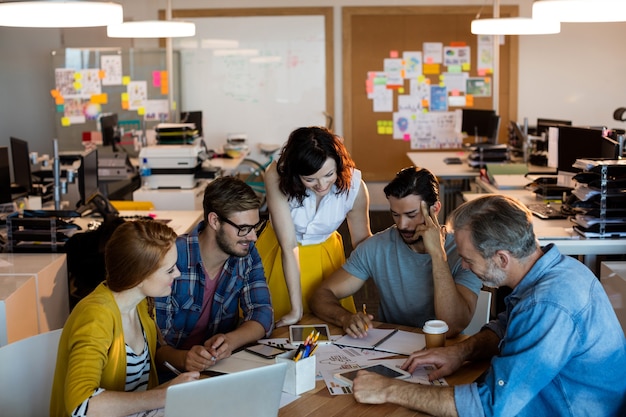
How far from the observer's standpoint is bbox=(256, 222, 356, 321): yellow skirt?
355cm

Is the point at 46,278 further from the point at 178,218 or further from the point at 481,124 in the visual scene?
the point at 481,124

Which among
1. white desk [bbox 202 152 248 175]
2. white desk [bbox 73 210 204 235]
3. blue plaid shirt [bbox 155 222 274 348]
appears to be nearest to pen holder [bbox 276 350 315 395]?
blue plaid shirt [bbox 155 222 274 348]

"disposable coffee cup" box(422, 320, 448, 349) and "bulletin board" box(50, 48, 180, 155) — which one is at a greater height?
"bulletin board" box(50, 48, 180, 155)

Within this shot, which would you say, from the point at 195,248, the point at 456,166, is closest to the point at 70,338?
the point at 195,248

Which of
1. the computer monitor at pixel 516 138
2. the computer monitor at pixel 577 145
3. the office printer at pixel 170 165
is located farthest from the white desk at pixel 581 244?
the computer monitor at pixel 516 138

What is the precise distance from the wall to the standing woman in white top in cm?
590

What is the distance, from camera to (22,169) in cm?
624

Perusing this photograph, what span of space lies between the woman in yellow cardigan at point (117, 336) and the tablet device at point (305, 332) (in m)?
0.55

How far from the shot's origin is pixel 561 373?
7.11ft

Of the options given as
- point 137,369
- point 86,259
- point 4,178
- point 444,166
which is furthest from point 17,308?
point 444,166

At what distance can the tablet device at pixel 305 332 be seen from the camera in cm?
282

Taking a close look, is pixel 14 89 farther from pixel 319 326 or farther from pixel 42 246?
pixel 319 326

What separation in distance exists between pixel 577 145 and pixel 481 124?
3215 mm

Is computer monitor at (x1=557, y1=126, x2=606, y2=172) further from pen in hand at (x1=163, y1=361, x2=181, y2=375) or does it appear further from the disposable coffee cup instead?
pen in hand at (x1=163, y1=361, x2=181, y2=375)
